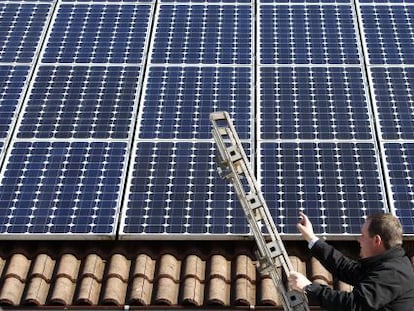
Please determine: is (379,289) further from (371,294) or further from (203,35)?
(203,35)

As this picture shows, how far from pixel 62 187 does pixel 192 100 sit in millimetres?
2731

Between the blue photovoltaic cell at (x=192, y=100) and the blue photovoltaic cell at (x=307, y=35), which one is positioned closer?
the blue photovoltaic cell at (x=192, y=100)

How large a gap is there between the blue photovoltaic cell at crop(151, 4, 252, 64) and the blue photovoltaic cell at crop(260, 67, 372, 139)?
0.85 metres

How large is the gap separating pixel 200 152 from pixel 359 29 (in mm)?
4494

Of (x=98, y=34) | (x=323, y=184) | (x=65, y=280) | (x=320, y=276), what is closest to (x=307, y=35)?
(x=323, y=184)

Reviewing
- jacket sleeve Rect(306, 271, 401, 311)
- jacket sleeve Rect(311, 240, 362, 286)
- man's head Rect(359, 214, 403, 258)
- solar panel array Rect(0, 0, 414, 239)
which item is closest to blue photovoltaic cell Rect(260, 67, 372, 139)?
solar panel array Rect(0, 0, 414, 239)

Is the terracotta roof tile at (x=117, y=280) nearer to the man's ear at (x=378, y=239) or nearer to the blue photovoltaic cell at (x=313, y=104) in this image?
the blue photovoltaic cell at (x=313, y=104)

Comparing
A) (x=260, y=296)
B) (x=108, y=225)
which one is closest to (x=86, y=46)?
(x=108, y=225)

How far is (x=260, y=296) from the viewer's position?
9.14 m

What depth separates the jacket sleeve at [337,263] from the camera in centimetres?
612

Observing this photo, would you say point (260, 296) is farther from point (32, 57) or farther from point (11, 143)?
point (32, 57)

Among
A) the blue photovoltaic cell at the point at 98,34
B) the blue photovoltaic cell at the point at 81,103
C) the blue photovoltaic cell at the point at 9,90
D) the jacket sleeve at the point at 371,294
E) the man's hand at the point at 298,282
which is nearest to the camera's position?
the jacket sleeve at the point at 371,294

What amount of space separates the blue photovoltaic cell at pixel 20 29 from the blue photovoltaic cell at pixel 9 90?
313mm

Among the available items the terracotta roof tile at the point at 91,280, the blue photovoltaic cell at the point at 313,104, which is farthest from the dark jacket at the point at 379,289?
the blue photovoltaic cell at the point at 313,104
